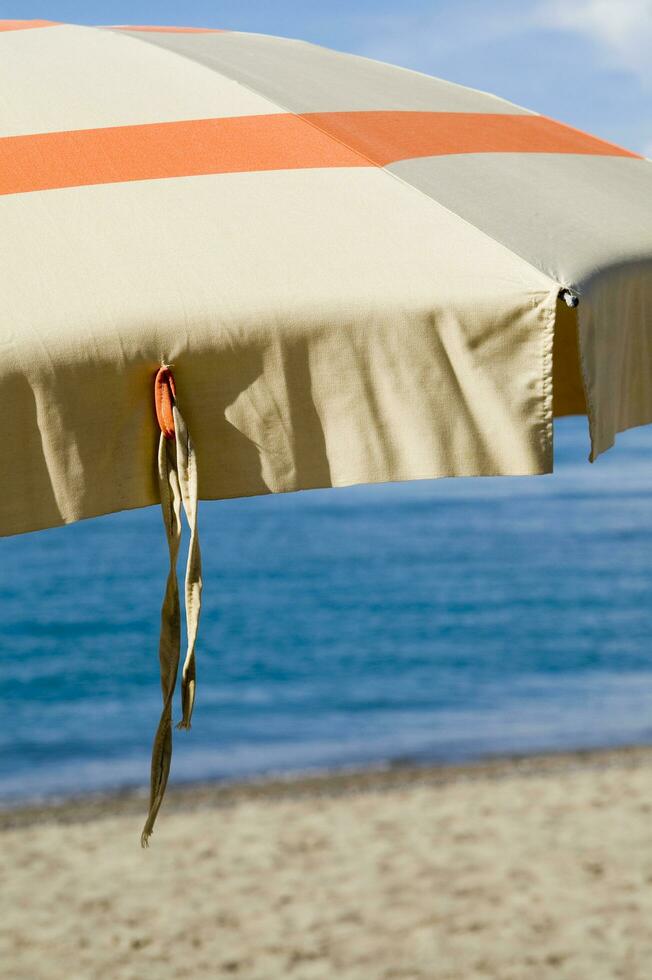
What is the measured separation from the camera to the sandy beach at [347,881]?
5.59m

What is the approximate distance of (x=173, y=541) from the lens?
5.20 feet

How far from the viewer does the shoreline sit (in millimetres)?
8016

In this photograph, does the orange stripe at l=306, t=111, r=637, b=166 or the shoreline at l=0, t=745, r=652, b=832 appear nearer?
the orange stripe at l=306, t=111, r=637, b=166

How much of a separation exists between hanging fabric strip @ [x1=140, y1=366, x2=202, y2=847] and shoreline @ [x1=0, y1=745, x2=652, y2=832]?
6418 mm

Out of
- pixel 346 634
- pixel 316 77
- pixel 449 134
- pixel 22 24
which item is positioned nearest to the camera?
pixel 449 134

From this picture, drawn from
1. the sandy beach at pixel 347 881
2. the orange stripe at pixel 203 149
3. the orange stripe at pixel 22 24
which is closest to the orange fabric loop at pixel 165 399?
the orange stripe at pixel 203 149

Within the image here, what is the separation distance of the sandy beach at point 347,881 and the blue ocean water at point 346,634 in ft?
3.93

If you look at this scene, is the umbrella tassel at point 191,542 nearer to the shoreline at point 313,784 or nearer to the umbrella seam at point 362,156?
the umbrella seam at point 362,156

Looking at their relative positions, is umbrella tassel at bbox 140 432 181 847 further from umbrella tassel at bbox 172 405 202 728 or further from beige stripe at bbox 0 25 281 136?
beige stripe at bbox 0 25 281 136

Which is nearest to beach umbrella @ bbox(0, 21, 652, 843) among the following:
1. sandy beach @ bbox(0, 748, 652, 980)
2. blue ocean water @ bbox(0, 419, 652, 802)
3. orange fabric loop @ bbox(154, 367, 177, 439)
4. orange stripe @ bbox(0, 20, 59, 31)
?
orange fabric loop @ bbox(154, 367, 177, 439)

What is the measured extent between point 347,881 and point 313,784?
1979 mm

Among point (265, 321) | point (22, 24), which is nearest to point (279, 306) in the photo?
point (265, 321)

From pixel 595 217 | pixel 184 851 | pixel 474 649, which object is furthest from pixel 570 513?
pixel 595 217

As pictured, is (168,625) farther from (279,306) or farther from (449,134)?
(449,134)
